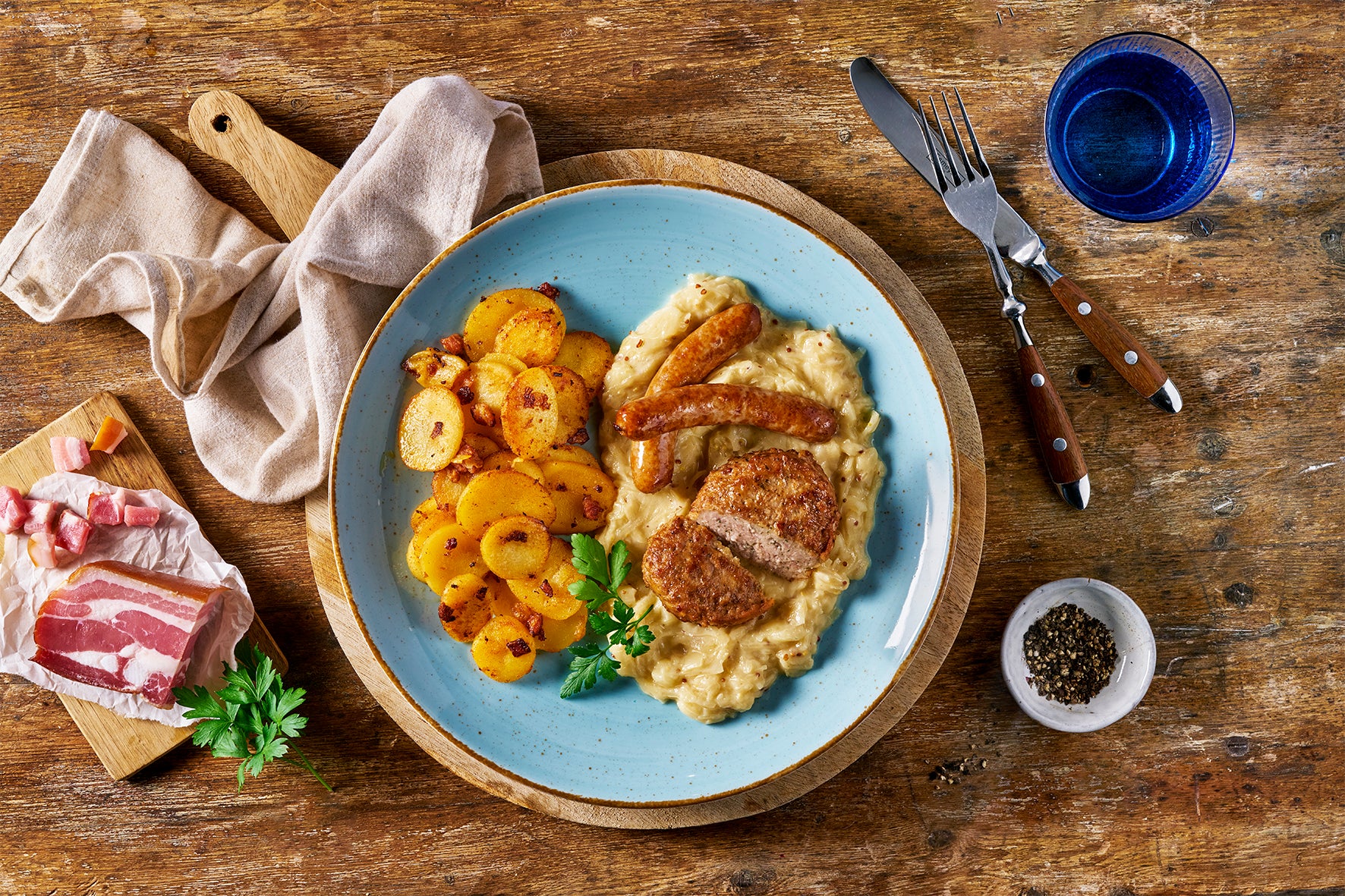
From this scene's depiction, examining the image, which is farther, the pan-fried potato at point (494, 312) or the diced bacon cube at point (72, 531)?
the diced bacon cube at point (72, 531)

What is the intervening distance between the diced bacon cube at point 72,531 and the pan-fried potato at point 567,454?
2155 millimetres

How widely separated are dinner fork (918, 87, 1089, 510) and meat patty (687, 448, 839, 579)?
110cm

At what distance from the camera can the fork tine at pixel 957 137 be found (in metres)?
3.48

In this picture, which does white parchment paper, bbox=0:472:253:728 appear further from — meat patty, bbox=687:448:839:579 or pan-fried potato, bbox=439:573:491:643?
meat patty, bbox=687:448:839:579

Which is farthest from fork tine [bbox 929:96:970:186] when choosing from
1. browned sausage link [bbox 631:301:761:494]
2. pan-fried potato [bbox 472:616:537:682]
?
pan-fried potato [bbox 472:616:537:682]

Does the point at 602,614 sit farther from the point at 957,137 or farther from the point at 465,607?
the point at 957,137

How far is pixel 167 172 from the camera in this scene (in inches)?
140

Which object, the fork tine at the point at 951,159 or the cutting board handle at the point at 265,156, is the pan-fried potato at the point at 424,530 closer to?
the cutting board handle at the point at 265,156

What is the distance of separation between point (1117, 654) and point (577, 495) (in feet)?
8.25

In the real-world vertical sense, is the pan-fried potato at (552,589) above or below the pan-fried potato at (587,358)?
below

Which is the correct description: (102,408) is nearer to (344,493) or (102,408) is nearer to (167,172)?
(167,172)

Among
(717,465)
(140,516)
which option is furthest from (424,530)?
(140,516)

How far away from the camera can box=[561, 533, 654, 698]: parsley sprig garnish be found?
9.72 ft

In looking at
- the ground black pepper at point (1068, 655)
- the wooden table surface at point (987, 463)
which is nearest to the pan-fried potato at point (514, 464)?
the wooden table surface at point (987, 463)
